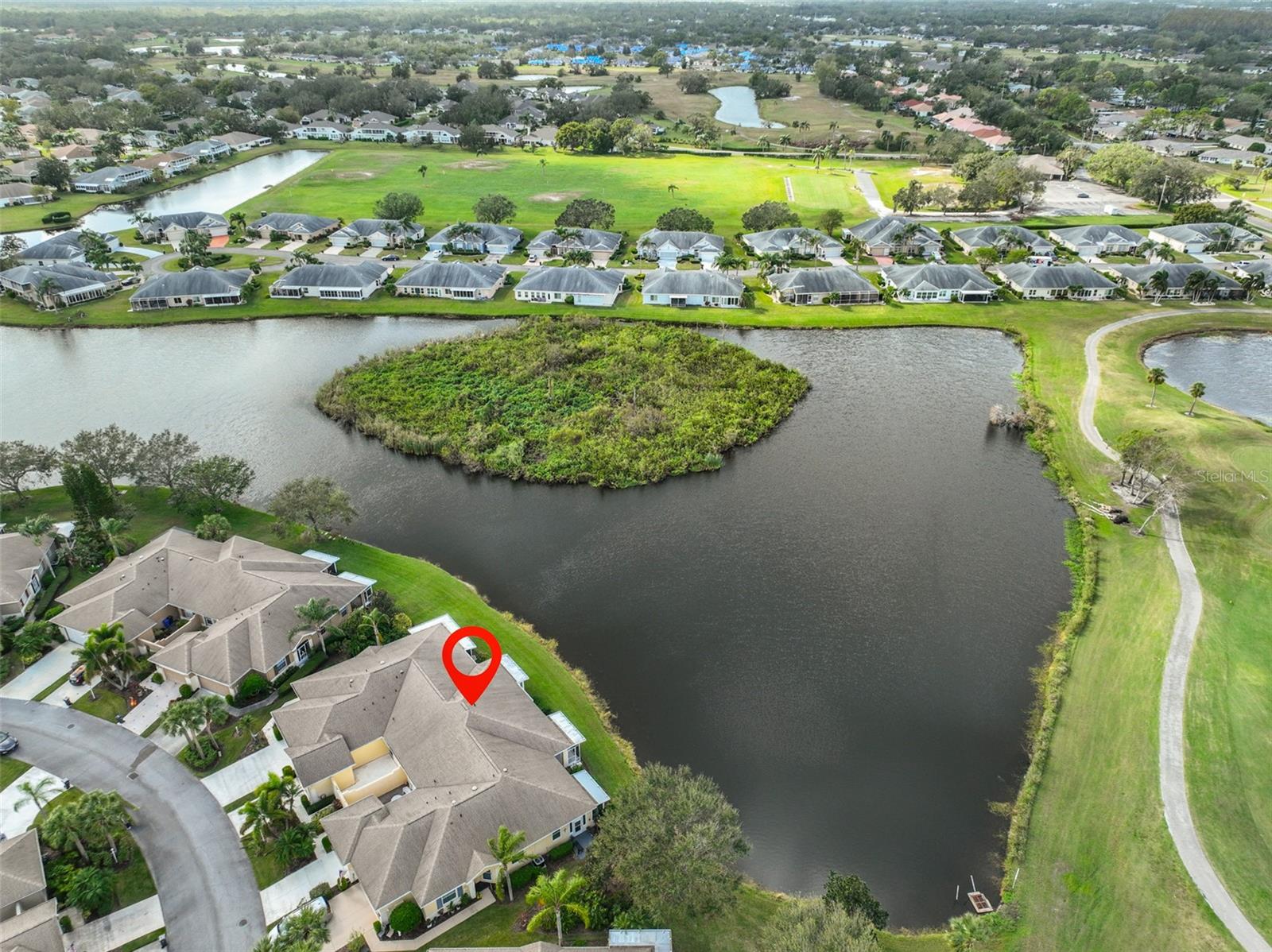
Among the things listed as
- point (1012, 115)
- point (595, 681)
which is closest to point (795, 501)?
point (595, 681)

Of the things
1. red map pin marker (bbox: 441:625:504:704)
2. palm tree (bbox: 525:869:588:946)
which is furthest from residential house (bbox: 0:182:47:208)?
palm tree (bbox: 525:869:588:946)

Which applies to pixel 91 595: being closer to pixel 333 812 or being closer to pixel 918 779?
pixel 333 812

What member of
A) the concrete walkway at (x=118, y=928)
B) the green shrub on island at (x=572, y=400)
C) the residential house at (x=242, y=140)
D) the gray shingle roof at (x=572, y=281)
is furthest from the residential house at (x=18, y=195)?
the concrete walkway at (x=118, y=928)

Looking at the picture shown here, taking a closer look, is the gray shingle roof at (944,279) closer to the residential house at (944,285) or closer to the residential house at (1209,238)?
the residential house at (944,285)

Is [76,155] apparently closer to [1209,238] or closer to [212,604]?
[212,604]

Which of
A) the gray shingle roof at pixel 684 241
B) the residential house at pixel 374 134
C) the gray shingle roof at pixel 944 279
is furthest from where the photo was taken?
the residential house at pixel 374 134

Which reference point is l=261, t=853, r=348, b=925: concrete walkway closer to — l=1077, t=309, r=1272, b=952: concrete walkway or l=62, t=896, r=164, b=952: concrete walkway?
l=62, t=896, r=164, b=952: concrete walkway
